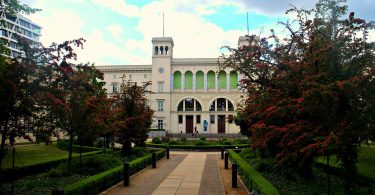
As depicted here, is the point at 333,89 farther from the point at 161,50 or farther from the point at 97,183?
the point at 161,50

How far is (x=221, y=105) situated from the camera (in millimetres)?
73062

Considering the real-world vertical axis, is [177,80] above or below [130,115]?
above

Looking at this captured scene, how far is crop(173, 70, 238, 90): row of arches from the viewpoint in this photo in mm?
73375

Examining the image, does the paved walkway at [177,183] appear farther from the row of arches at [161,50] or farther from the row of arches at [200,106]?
the row of arches at [161,50]

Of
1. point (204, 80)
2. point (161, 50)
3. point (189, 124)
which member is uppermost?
point (161, 50)

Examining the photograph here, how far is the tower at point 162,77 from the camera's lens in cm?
7325

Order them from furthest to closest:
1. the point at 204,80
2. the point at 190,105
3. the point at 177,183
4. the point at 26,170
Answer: the point at 190,105 < the point at 204,80 < the point at 26,170 < the point at 177,183

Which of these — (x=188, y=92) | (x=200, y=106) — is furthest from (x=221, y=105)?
(x=188, y=92)

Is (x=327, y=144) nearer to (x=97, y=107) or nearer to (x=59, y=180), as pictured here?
(x=59, y=180)

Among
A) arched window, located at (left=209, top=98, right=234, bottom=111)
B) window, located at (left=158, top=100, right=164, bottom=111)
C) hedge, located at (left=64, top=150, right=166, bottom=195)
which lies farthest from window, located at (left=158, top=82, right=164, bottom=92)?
hedge, located at (left=64, top=150, right=166, bottom=195)

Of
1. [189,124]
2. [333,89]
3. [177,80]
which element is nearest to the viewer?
[333,89]

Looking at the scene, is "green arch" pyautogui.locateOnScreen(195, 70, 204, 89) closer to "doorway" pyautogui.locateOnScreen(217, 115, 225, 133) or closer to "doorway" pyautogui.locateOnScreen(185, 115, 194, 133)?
"doorway" pyautogui.locateOnScreen(185, 115, 194, 133)

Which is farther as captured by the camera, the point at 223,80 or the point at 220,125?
the point at 223,80

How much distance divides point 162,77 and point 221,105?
503 inches
